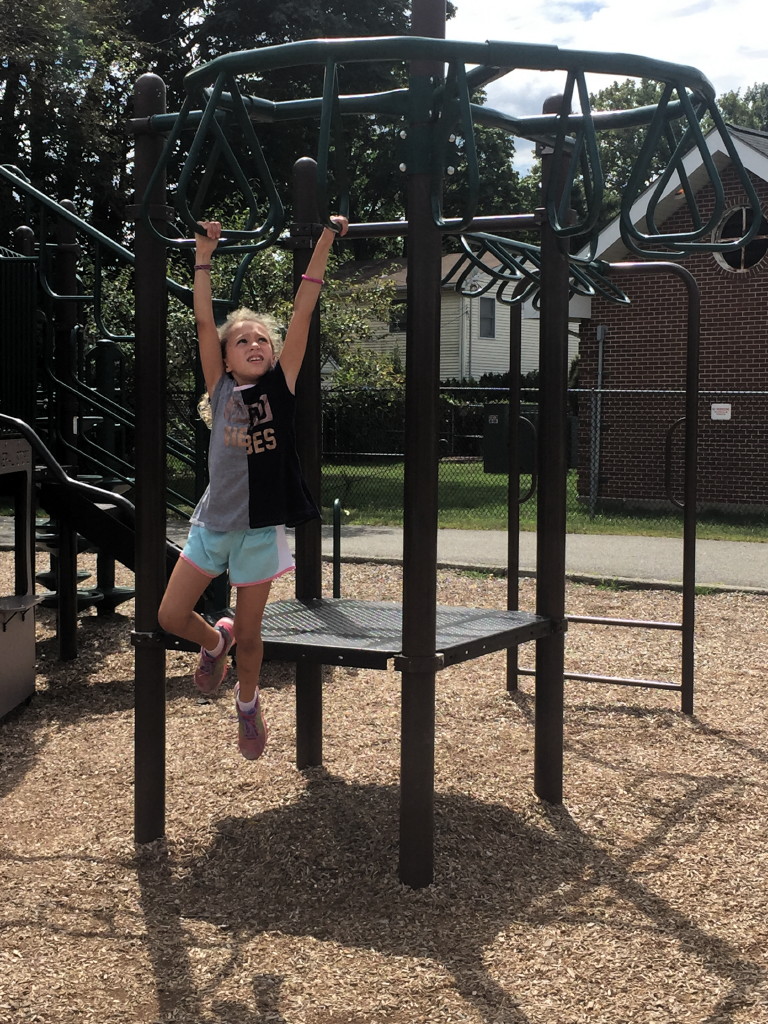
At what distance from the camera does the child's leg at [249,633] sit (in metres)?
3.34

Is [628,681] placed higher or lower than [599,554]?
higher

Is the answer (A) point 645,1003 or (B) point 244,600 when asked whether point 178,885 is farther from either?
(A) point 645,1003

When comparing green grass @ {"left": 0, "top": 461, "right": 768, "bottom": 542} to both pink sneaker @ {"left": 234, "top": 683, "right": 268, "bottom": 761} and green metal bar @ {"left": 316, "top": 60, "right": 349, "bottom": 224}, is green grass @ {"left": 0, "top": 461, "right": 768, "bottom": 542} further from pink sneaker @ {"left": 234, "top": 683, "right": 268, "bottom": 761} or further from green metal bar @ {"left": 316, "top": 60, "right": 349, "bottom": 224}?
green metal bar @ {"left": 316, "top": 60, "right": 349, "bottom": 224}

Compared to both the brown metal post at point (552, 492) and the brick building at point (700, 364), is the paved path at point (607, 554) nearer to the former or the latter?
the brick building at point (700, 364)

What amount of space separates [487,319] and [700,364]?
725 inches

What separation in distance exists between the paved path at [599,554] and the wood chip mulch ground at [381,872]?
14.4 feet

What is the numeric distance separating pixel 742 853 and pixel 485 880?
90cm

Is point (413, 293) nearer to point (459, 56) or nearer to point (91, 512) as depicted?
point (459, 56)

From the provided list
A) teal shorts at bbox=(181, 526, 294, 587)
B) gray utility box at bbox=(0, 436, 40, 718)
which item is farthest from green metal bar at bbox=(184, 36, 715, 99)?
gray utility box at bbox=(0, 436, 40, 718)

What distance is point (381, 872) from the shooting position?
342cm

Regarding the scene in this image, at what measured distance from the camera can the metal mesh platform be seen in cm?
339

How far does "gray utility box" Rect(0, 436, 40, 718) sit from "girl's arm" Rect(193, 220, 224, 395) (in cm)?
219

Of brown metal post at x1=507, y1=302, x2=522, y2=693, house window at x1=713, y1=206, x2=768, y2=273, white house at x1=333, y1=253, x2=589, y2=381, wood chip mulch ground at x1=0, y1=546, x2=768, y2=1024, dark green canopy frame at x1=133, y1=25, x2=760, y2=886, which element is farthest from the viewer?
white house at x1=333, y1=253, x2=589, y2=381

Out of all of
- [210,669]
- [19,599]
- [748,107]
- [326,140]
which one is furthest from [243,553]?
[748,107]
